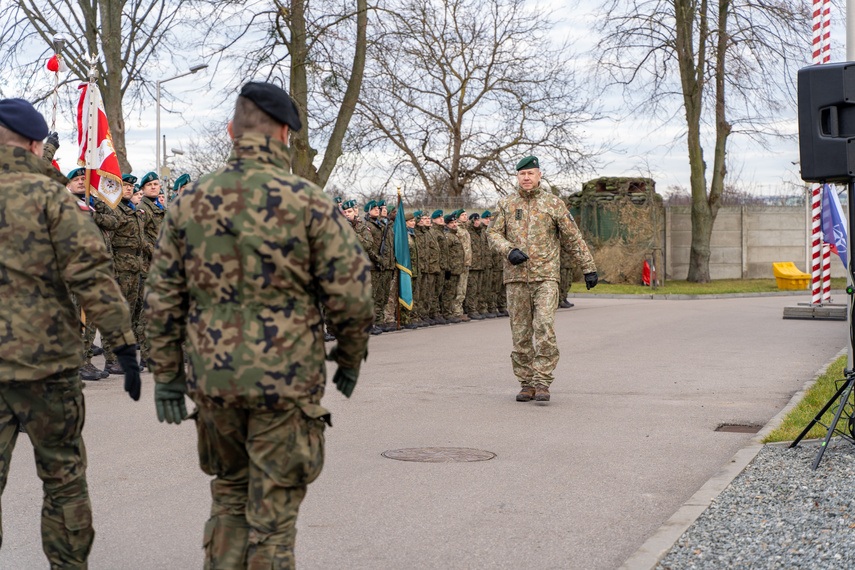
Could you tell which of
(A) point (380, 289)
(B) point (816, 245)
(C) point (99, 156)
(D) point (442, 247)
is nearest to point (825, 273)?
(B) point (816, 245)

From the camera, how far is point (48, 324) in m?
4.16

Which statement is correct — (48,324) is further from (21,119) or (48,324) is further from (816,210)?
(816,210)

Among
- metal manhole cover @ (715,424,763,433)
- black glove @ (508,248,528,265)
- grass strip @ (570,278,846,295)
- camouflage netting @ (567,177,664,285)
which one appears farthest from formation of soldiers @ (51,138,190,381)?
camouflage netting @ (567,177,664,285)

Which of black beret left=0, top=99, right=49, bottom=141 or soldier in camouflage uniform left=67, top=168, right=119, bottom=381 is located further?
soldier in camouflage uniform left=67, top=168, right=119, bottom=381

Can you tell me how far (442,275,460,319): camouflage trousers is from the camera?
68.9 feet

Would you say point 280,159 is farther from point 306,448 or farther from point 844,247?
point 844,247

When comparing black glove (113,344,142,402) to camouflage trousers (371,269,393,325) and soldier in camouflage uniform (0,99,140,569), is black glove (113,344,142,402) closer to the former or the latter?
soldier in camouflage uniform (0,99,140,569)

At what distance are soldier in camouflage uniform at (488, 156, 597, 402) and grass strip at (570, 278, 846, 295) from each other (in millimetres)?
21943

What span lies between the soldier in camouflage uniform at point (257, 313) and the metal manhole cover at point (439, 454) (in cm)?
350

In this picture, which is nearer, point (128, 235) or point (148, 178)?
point (128, 235)

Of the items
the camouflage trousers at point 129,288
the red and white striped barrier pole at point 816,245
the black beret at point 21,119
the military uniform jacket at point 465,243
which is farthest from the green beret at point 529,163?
the military uniform jacket at point 465,243

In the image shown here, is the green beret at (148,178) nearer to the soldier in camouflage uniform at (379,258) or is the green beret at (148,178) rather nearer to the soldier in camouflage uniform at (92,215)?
the soldier in camouflage uniform at (92,215)

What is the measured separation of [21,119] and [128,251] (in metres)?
7.78

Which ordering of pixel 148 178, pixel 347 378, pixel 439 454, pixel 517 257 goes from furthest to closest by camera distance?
pixel 148 178
pixel 517 257
pixel 439 454
pixel 347 378
